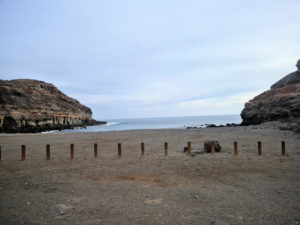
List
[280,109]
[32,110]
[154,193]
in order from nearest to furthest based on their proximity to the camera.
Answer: [154,193] < [280,109] < [32,110]

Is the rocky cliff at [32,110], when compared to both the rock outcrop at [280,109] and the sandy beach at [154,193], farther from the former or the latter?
the rock outcrop at [280,109]

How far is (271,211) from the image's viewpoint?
4387mm

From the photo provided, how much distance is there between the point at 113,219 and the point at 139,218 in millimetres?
562

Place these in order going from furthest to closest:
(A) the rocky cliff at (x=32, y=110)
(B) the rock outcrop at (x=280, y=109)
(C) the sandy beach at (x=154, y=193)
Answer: (A) the rocky cliff at (x=32, y=110), (B) the rock outcrop at (x=280, y=109), (C) the sandy beach at (x=154, y=193)

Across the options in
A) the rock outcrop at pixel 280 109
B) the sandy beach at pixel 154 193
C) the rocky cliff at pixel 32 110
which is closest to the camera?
the sandy beach at pixel 154 193

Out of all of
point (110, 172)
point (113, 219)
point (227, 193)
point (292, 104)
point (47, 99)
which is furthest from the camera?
point (47, 99)

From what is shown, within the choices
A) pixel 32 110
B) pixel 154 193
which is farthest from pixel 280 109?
pixel 32 110

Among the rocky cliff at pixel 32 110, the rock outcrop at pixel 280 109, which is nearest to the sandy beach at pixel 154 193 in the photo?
the rock outcrop at pixel 280 109

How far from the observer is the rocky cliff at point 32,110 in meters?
48.4

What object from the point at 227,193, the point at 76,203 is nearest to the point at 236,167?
the point at 227,193

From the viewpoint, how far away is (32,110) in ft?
194

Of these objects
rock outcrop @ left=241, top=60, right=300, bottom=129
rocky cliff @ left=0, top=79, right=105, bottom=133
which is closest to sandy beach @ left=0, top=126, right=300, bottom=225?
rock outcrop @ left=241, top=60, right=300, bottom=129

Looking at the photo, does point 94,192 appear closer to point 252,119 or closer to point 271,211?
point 271,211

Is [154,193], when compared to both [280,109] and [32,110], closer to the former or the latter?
[280,109]
